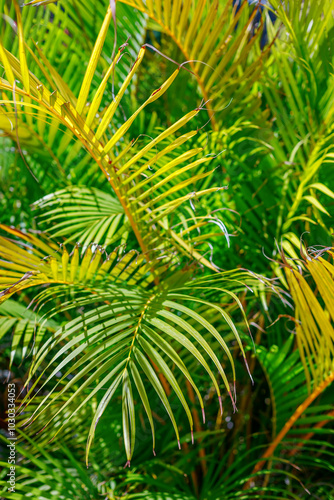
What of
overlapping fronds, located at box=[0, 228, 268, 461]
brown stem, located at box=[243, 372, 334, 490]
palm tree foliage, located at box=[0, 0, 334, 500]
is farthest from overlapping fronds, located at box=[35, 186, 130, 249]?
brown stem, located at box=[243, 372, 334, 490]

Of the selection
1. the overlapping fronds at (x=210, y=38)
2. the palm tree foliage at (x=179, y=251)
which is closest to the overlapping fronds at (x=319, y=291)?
the palm tree foliage at (x=179, y=251)

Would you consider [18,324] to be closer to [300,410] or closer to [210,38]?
[300,410]

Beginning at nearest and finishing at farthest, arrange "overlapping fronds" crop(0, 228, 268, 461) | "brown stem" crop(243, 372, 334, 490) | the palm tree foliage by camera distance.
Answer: "overlapping fronds" crop(0, 228, 268, 461) → the palm tree foliage → "brown stem" crop(243, 372, 334, 490)

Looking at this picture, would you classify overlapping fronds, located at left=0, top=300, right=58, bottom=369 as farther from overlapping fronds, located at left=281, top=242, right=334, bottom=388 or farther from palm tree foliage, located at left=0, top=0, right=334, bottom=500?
overlapping fronds, located at left=281, top=242, right=334, bottom=388

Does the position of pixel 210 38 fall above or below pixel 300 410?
above

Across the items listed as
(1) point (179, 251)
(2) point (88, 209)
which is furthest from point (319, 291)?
(2) point (88, 209)

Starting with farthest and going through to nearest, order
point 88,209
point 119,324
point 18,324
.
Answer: point 88,209, point 18,324, point 119,324

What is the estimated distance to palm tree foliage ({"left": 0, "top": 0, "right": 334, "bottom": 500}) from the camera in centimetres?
63

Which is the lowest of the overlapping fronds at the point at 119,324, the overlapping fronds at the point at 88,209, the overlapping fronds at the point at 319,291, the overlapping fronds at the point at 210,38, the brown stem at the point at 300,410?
the brown stem at the point at 300,410

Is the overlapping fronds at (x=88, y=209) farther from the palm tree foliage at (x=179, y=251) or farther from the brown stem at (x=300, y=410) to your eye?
the brown stem at (x=300, y=410)

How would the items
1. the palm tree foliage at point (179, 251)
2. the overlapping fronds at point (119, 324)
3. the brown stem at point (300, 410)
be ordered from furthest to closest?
the brown stem at point (300, 410) < the palm tree foliage at point (179, 251) < the overlapping fronds at point (119, 324)

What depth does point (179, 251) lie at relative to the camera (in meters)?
0.77

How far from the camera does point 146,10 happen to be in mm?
791

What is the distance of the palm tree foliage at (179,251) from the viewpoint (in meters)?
0.63
